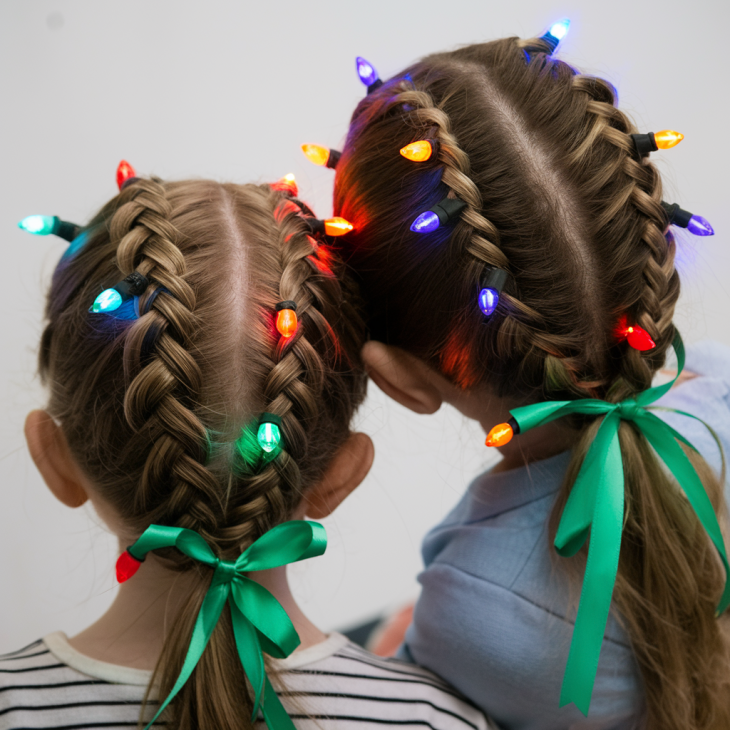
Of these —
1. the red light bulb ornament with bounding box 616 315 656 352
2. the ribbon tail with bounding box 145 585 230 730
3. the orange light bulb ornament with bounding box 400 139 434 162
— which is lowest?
the ribbon tail with bounding box 145 585 230 730

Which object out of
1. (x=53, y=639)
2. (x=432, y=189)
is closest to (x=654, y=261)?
(x=432, y=189)

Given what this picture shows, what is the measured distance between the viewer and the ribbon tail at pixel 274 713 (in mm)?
589

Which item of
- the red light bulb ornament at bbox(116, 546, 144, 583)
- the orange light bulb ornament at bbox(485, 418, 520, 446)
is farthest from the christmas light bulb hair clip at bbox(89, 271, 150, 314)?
the orange light bulb ornament at bbox(485, 418, 520, 446)

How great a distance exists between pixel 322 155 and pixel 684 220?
41 cm

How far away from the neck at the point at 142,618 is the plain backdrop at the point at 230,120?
1.40ft

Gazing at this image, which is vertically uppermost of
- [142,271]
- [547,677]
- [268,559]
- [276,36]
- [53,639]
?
[276,36]

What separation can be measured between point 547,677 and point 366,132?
24.9 inches

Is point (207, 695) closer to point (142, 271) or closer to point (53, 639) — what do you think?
point (53, 639)

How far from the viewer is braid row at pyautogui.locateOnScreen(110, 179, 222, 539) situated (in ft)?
1.86

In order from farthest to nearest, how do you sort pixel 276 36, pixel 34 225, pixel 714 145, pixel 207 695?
pixel 714 145 → pixel 276 36 → pixel 34 225 → pixel 207 695

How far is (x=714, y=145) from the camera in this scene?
1.41 meters

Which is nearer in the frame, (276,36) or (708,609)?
(708,609)

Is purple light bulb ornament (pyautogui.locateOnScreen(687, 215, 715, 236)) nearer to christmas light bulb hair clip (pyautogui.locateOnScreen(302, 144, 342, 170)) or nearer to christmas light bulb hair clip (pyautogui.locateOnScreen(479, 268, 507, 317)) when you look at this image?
christmas light bulb hair clip (pyautogui.locateOnScreen(479, 268, 507, 317))

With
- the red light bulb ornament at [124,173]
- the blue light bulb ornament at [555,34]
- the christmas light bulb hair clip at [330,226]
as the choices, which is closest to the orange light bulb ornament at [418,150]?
the christmas light bulb hair clip at [330,226]
